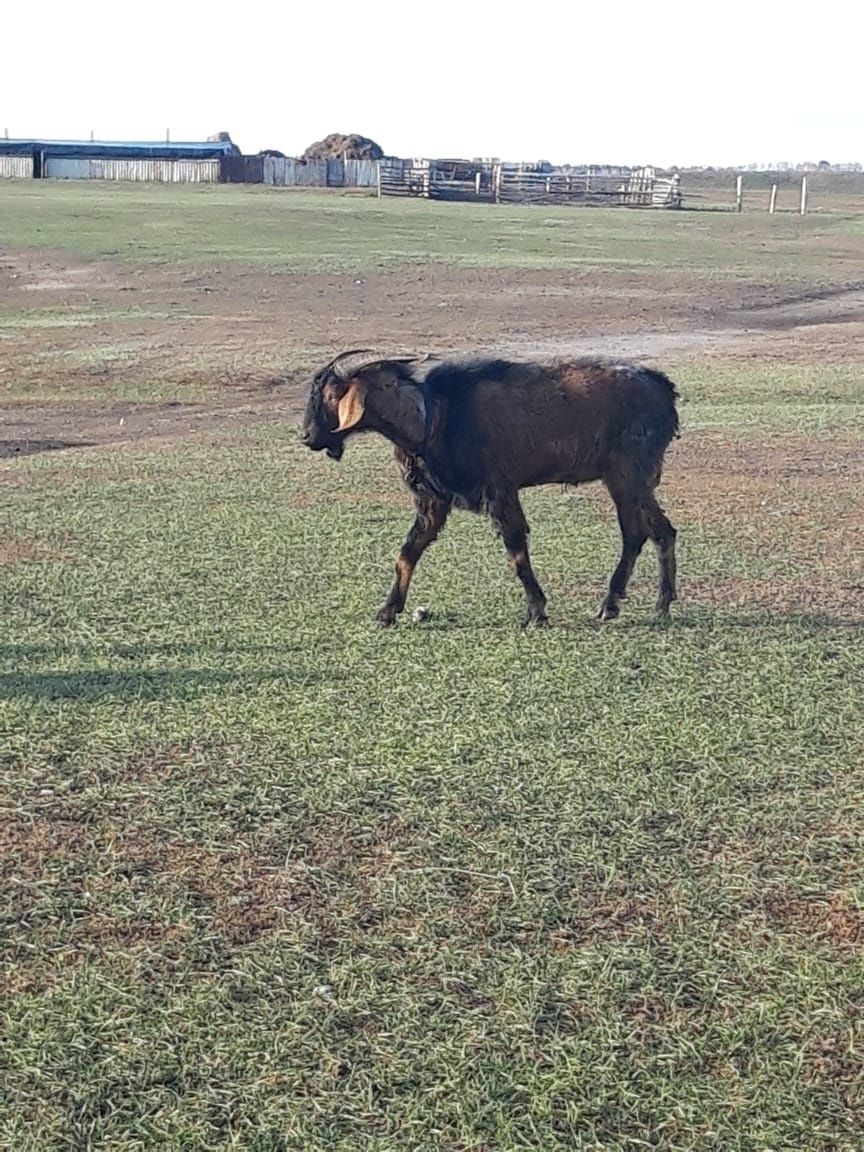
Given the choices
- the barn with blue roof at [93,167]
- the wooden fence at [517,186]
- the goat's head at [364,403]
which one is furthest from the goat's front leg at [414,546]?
the barn with blue roof at [93,167]

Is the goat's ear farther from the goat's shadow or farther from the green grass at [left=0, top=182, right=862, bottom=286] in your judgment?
the green grass at [left=0, top=182, right=862, bottom=286]

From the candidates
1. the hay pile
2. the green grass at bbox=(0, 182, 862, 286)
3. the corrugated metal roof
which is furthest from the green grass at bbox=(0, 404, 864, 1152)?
the hay pile

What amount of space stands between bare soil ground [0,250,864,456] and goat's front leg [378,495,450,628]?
22.8 ft

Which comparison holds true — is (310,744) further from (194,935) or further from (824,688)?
(824,688)

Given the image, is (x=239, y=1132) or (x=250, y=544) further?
(x=250, y=544)

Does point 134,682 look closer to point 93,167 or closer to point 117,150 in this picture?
point 93,167

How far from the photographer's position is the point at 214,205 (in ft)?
159

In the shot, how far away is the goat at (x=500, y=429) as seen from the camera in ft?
25.9

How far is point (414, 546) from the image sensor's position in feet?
26.8

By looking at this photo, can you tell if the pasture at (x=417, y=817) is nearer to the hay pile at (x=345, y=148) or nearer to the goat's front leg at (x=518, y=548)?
the goat's front leg at (x=518, y=548)

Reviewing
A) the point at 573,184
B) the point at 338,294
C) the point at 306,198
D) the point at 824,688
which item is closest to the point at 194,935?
the point at 824,688

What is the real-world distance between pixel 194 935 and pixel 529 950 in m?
1.00

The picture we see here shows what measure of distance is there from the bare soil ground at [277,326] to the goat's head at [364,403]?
6.88m

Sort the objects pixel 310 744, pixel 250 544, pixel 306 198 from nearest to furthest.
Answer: pixel 310 744 < pixel 250 544 < pixel 306 198
